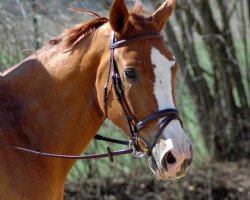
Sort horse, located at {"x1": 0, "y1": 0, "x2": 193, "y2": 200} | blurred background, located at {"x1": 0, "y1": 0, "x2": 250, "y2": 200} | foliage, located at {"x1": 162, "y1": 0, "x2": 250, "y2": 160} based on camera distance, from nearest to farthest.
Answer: horse, located at {"x1": 0, "y1": 0, "x2": 193, "y2": 200}
blurred background, located at {"x1": 0, "y1": 0, "x2": 250, "y2": 200}
foliage, located at {"x1": 162, "y1": 0, "x2": 250, "y2": 160}

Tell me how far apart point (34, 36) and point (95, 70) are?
3.46 metres

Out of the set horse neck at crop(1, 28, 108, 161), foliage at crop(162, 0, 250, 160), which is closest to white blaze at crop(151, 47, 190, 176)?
horse neck at crop(1, 28, 108, 161)

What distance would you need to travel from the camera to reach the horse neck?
13.6 feet

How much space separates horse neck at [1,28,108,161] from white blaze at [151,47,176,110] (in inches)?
16.3

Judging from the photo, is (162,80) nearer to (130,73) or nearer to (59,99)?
(130,73)

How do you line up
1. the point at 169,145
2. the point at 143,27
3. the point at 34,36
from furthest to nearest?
the point at 34,36 → the point at 143,27 → the point at 169,145

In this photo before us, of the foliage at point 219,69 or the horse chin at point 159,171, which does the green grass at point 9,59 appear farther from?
the horse chin at point 159,171

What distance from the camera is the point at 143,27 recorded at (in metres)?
4.03

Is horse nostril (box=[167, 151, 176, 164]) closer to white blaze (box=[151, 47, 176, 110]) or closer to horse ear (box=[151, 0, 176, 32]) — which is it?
white blaze (box=[151, 47, 176, 110])

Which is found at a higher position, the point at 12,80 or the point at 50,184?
the point at 12,80

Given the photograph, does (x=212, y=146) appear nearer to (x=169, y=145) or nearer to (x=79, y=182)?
(x=79, y=182)

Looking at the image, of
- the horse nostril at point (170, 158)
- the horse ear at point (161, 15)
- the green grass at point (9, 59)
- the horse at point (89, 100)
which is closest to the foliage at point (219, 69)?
the green grass at point (9, 59)

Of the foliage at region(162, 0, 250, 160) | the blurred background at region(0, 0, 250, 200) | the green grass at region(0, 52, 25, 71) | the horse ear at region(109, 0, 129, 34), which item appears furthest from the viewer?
the foliage at region(162, 0, 250, 160)

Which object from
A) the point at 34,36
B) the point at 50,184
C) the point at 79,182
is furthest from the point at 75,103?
the point at 79,182
